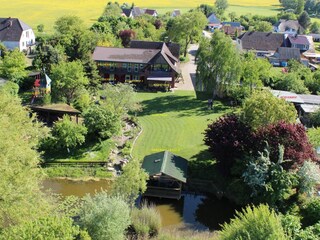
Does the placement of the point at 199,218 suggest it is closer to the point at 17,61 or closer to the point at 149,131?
the point at 149,131

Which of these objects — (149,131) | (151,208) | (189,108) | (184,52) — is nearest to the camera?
(151,208)

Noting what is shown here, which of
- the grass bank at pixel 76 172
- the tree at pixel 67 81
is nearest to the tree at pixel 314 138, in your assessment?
the grass bank at pixel 76 172

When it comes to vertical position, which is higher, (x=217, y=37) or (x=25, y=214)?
(x=217, y=37)

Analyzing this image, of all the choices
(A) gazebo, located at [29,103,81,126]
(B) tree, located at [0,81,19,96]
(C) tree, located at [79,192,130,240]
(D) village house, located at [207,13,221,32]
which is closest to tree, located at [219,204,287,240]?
(C) tree, located at [79,192,130,240]

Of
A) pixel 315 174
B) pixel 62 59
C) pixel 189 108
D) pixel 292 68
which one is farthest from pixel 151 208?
pixel 292 68

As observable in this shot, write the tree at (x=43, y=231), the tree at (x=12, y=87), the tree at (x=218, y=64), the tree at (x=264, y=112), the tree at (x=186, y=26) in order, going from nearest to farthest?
the tree at (x=43, y=231) → the tree at (x=264, y=112) → the tree at (x=12, y=87) → the tree at (x=218, y=64) → the tree at (x=186, y=26)

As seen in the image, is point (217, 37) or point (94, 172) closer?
point (94, 172)

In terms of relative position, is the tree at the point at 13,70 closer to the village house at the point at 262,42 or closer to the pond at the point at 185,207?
the pond at the point at 185,207

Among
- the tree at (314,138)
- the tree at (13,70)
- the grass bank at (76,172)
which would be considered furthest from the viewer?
the tree at (13,70)
